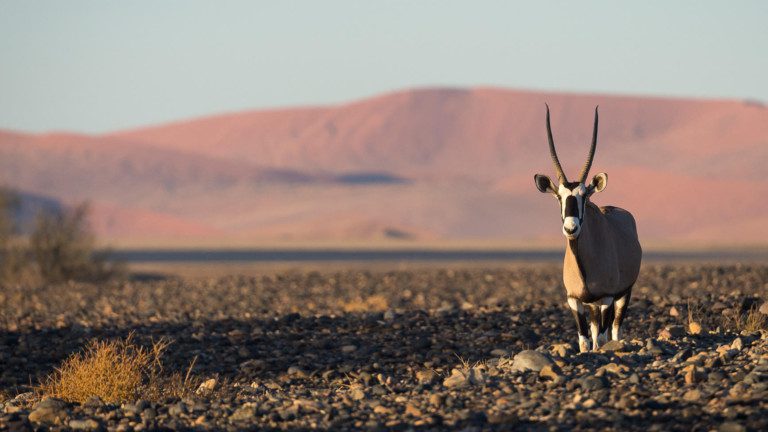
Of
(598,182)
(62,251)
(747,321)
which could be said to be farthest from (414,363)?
(62,251)

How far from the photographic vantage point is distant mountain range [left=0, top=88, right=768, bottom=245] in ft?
365

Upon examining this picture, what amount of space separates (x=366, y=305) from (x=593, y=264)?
9216mm

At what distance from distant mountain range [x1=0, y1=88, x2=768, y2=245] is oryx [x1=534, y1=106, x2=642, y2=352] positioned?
226 feet

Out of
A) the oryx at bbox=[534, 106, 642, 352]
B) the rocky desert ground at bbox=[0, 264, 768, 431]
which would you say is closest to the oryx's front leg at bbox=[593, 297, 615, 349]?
the oryx at bbox=[534, 106, 642, 352]

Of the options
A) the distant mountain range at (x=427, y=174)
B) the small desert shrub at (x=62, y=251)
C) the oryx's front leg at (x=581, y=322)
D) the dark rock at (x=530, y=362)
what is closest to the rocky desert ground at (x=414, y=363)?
the dark rock at (x=530, y=362)

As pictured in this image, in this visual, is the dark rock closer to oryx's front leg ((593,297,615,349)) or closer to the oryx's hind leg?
oryx's front leg ((593,297,615,349))

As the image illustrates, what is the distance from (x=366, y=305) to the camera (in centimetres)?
1945

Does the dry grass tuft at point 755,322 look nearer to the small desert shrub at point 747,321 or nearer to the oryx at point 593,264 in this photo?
the small desert shrub at point 747,321

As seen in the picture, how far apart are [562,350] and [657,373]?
3.62 feet

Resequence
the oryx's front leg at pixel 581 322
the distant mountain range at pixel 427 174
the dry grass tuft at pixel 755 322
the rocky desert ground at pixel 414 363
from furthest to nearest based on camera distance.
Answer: the distant mountain range at pixel 427 174
the dry grass tuft at pixel 755 322
the oryx's front leg at pixel 581 322
the rocky desert ground at pixel 414 363

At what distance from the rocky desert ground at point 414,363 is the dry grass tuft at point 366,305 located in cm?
7

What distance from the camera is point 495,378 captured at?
31.6 ft

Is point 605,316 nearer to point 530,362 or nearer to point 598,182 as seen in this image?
point 598,182

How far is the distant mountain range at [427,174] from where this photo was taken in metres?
111
